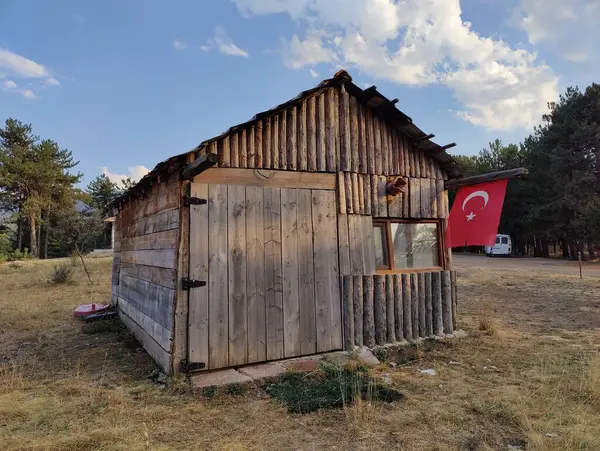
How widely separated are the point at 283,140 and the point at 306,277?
212 cm

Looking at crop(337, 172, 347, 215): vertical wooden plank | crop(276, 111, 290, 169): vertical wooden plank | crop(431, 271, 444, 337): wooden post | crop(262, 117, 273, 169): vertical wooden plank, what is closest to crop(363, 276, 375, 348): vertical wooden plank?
crop(337, 172, 347, 215): vertical wooden plank

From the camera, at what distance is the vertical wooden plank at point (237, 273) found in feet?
17.9

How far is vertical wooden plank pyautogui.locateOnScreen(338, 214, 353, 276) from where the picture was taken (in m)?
6.38

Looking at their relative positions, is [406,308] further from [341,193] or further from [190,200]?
[190,200]

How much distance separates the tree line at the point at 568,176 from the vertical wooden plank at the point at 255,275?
92.3 ft

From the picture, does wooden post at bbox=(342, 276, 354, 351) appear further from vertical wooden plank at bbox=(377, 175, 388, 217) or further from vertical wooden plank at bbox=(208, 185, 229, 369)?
vertical wooden plank at bbox=(208, 185, 229, 369)

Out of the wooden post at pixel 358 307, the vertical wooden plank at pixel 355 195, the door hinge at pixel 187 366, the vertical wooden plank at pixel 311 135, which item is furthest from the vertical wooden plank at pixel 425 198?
the door hinge at pixel 187 366

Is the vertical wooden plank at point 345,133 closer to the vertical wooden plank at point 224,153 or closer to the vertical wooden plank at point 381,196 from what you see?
the vertical wooden plank at point 381,196

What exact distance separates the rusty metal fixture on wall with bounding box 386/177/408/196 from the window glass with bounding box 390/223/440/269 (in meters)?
0.58

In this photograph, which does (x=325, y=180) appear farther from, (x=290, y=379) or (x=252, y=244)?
(x=290, y=379)

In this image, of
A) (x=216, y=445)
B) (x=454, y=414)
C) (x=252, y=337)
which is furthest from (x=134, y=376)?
(x=454, y=414)

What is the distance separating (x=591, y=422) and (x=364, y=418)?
2172 mm

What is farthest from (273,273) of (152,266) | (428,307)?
(428,307)

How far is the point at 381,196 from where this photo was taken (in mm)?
6820
